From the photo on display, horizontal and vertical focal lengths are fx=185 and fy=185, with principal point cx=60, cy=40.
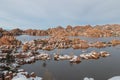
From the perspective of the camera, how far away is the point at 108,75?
35156 mm

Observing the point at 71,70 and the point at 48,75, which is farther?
the point at 71,70

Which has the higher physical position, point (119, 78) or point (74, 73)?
point (119, 78)

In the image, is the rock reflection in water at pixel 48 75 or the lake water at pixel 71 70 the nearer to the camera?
the rock reflection in water at pixel 48 75

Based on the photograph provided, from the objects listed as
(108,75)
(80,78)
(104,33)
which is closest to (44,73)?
(80,78)

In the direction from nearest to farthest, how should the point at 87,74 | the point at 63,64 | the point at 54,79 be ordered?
the point at 54,79, the point at 87,74, the point at 63,64

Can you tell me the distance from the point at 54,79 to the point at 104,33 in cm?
10795

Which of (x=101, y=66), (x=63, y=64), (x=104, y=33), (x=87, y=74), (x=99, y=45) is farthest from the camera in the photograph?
(x=104, y=33)

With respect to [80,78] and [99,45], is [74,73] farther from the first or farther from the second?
[99,45]

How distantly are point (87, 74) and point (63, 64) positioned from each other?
10.5 m

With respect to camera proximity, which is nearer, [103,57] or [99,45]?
[103,57]

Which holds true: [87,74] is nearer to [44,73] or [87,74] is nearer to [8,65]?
[44,73]

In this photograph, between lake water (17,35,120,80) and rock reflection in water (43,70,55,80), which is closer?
rock reflection in water (43,70,55,80)

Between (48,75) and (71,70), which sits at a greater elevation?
(71,70)

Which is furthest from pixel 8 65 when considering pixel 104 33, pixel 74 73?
pixel 104 33
